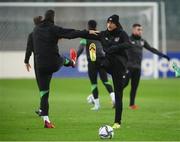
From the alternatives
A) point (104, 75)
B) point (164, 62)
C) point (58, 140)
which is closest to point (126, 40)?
point (58, 140)

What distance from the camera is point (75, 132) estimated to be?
1526cm

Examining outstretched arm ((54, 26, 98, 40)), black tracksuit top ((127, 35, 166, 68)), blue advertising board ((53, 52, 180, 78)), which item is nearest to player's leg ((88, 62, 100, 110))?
black tracksuit top ((127, 35, 166, 68))

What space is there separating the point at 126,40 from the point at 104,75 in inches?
241

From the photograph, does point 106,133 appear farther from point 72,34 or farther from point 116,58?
point 72,34

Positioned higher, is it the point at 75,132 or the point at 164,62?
the point at 75,132

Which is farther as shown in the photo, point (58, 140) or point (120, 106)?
point (120, 106)

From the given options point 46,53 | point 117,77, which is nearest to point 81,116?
point 46,53

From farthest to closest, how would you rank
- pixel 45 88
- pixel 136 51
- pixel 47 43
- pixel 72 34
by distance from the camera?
1. pixel 136 51
2. pixel 45 88
3. pixel 47 43
4. pixel 72 34

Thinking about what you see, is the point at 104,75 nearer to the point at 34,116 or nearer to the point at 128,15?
the point at 34,116

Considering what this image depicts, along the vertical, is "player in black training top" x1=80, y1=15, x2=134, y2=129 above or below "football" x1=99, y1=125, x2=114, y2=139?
above

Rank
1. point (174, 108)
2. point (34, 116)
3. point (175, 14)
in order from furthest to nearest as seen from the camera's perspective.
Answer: point (175, 14)
point (174, 108)
point (34, 116)

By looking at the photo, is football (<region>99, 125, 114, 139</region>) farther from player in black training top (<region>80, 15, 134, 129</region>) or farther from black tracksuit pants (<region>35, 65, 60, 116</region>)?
black tracksuit pants (<region>35, 65, 60, 116</region>)

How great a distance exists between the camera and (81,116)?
740 inches

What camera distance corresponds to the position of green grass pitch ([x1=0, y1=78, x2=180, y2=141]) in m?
14.7
